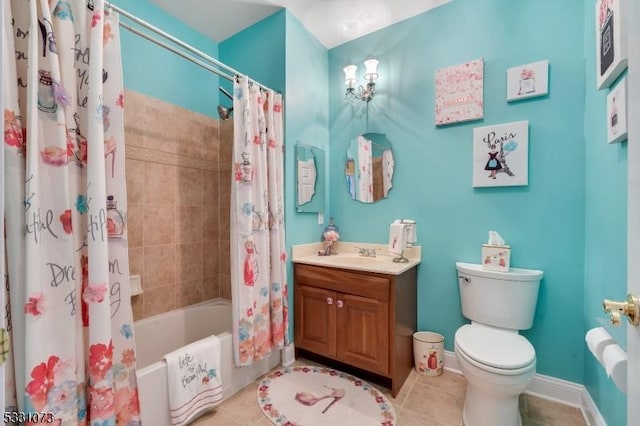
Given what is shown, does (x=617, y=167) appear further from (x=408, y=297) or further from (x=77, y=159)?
(x=77, y=159)

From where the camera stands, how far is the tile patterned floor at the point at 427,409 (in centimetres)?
150

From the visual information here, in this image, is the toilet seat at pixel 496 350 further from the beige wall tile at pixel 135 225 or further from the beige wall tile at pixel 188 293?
the beige wall tile at pixel 135 225

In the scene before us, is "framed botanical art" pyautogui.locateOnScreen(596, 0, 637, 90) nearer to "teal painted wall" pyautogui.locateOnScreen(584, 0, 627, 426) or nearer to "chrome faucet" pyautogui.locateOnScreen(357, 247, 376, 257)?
"teal painted wall" pyautogui.locateOnScreen(584, 0, 627, 426)

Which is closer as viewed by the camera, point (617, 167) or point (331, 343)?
point (617, 167)

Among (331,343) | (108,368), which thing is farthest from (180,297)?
(331,343)

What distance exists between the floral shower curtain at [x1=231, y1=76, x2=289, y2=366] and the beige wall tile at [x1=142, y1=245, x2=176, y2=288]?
0.67 m

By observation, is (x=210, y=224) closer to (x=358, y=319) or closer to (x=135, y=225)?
(x=135, y=225)

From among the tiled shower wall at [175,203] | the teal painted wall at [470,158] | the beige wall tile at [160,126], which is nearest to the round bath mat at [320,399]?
the teal painted wall at [470,158]

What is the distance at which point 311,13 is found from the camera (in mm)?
2121

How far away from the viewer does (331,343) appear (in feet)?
6.33

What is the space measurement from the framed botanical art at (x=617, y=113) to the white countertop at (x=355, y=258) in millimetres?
1136

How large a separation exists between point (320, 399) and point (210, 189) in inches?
69.2

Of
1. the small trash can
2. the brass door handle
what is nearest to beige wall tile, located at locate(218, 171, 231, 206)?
the small trash can

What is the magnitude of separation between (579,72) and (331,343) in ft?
7.37
